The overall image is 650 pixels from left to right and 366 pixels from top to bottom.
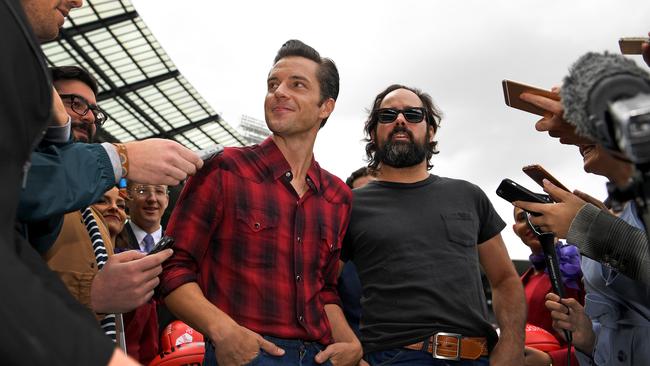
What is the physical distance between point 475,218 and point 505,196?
2.66ft

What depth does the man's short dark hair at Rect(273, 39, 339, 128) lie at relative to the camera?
11.5 feet

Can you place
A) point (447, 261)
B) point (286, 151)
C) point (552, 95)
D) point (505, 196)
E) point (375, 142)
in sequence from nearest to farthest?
point (552, 95), point (505, 196), point (286, 151), point (447, 261), point (375, 142)

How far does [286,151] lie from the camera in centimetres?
330

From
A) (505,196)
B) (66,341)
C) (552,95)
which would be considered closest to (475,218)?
(505,196)

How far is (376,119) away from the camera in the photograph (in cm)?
433

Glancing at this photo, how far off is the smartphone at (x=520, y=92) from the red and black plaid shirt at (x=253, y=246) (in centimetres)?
104

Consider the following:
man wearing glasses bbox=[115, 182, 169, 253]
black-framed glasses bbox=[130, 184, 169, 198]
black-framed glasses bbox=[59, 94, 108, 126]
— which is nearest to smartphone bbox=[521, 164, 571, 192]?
black-framed glasses bbox=[59, 94, 108, 126]

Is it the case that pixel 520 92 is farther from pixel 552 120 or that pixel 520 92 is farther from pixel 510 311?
pixel 510 311

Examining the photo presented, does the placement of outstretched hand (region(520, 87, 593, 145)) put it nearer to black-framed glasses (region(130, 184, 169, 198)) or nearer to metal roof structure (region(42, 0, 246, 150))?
black-framed glasses (region(130, 184, 169, 198))

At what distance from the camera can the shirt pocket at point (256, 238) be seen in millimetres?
2787

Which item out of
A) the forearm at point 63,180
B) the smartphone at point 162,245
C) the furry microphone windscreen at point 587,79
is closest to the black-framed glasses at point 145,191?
the smartphone at point 162,245

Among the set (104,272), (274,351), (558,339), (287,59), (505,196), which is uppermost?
(287,59)

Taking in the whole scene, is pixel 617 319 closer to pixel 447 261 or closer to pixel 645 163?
pixel 447 261

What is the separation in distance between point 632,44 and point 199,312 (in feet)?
5.87
